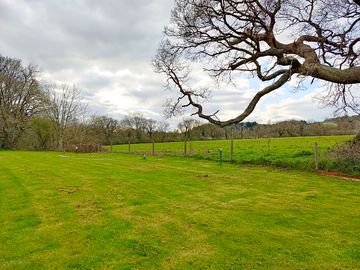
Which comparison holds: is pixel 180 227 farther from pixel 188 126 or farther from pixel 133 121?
pixel 133 121

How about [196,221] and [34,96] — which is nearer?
[196,221]

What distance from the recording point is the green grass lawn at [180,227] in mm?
3375

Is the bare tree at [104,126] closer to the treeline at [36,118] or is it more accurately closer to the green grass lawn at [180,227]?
the treeline at [36,118]

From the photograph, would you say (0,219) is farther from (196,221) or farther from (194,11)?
(194,11)

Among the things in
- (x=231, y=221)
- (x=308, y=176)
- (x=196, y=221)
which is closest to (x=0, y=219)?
(x=196, y=221)

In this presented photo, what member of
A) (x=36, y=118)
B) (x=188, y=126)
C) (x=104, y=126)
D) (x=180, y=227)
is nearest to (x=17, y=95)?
(x=36, y=118)

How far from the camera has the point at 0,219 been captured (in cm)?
511

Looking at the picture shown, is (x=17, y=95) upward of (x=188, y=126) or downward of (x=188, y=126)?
upward

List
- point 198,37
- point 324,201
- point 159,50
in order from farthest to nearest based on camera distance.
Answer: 1. point 159,50
2. point 198,37
3. point 324,201

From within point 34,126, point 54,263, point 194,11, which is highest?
point 194,11

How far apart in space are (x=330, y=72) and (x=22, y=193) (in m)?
10.9

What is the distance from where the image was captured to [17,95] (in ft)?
128

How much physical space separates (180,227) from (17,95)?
41.5 meters

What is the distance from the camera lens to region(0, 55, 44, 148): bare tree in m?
38.4
